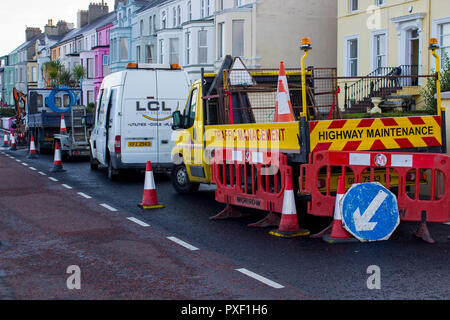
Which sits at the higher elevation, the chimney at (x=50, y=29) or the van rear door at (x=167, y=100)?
the chimney at (x=50, y=29)

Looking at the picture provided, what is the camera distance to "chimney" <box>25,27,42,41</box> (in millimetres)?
119562

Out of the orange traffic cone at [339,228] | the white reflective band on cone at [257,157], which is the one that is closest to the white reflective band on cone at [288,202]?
the orange traffic cone at [339,228]

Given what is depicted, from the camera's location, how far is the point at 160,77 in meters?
16.2

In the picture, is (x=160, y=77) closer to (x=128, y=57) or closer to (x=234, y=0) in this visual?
(x=234, y=0)

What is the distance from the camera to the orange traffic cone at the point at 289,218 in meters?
9.07

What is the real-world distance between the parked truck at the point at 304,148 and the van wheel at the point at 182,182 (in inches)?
36.2

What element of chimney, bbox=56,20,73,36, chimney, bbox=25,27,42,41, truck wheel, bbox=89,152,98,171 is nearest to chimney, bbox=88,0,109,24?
chimney, bbox=56,20,73,36

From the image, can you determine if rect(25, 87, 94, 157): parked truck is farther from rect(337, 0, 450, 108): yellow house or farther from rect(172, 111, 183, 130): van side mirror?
rect(337, 0, 450, 108): yellow house

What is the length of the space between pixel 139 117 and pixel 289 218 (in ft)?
26.0

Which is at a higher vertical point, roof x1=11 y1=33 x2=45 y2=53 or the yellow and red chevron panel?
roof x1=11 y1=33 x2=45 y2=53

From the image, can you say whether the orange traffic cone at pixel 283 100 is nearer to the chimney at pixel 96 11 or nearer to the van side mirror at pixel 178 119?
the van side mirror at pixel 178 119

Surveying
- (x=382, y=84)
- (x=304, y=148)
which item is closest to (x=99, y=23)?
(x=382, y=84)

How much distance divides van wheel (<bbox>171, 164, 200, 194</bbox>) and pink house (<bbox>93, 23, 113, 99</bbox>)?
55.9 meters

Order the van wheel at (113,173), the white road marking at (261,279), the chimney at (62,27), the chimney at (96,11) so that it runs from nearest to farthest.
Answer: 1. the white road marking at (261,279)
2. the van wheel at (113,173)
3. the chimney at (96,11)
4. the chimney at (62,27)
